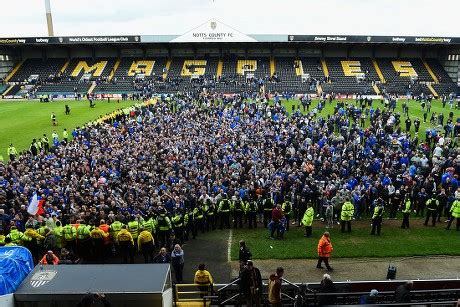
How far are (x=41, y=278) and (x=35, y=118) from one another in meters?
31.4

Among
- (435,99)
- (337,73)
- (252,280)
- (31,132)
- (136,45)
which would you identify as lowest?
(252,280)

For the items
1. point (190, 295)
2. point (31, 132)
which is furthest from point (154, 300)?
point (31, 132)

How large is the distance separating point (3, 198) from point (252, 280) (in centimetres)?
1066

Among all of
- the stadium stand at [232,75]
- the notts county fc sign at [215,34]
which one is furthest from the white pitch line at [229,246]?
the notts county fc sign at [215,34]

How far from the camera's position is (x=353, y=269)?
11.3m

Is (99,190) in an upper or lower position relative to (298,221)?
upper

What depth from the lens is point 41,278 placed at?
695cm

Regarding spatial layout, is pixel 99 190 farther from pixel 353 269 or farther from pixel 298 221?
pixel 353 269

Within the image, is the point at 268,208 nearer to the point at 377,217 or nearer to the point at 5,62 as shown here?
the point at 377,217

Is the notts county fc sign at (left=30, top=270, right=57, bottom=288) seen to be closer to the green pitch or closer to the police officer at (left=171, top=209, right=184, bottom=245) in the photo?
the police officer at (left=171, top=209, right=184, bottom=245)

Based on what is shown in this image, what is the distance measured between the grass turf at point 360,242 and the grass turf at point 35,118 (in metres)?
17.9

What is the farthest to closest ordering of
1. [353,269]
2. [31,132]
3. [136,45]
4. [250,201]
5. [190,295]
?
[136,45] < [31,132] < [250,201] < [353,269] < [190,295]

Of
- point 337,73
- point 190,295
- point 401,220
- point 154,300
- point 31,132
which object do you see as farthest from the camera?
point 337,73

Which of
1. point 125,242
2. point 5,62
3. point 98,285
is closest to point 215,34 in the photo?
point 5,62
